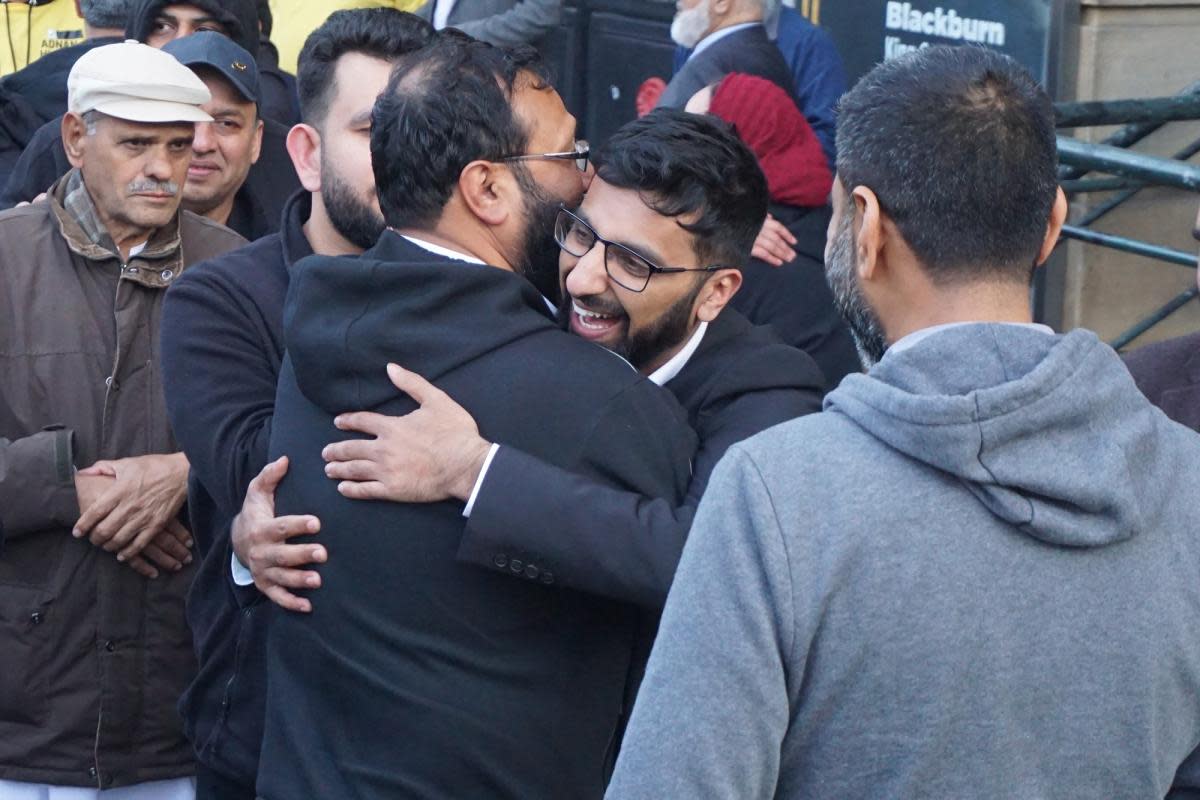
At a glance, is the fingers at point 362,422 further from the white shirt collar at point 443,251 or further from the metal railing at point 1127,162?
the metal railing at point 1127,162

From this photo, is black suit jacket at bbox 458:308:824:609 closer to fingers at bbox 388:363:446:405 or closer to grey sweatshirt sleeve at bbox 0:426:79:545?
fingers at bbox 388:363:446:405

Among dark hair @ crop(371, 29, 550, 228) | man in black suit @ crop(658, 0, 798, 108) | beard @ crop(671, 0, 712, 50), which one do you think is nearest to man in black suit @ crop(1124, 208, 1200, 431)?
dark hair @ crop(371, 29, 550, 228)

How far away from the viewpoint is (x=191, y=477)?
3.05 metres

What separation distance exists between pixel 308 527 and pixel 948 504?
0.98 m

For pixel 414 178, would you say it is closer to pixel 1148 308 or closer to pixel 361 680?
pixel 361 680

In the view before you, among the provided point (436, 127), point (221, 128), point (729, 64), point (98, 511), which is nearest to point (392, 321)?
point (436, 127)

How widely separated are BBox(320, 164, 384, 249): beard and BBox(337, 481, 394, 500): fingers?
97 centimetres

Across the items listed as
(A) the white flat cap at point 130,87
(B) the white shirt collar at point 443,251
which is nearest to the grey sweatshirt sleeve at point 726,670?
(B) the white shirt collar at point 443,251

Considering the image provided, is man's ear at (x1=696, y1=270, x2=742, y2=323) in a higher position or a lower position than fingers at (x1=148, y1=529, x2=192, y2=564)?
higher

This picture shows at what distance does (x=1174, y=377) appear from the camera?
8.73 ft

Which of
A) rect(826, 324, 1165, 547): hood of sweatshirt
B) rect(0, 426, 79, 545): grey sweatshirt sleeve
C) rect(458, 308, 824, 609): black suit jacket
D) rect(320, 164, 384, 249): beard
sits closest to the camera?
rect(826, 324, 1165, 547): hood of sweatshirt

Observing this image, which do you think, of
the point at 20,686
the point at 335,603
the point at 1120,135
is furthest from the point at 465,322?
the point at 1120,135

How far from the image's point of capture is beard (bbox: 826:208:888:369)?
182 centimetres

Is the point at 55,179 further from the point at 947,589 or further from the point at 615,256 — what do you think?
the point at 947,589
